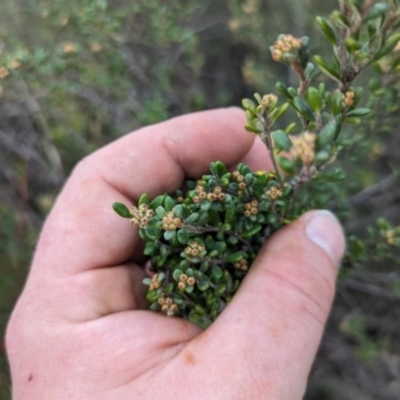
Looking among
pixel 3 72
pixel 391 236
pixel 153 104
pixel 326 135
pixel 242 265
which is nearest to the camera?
pixel 326 135

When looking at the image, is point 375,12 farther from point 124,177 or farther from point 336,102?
point 124,177

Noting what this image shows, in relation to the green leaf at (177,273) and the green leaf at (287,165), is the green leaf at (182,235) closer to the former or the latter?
the green leaf at (177,273)

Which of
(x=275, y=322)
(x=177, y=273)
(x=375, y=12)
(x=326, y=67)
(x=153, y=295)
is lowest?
(x=275, y=322)

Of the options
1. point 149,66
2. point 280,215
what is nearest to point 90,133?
point 149,66

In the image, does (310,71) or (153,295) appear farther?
(153,295)

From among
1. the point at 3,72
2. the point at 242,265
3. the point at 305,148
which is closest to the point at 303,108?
the point at 305,148

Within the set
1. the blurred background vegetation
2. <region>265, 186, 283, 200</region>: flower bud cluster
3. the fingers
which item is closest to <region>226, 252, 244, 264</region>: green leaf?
<region>265, 186, 283, 200</region>: flower bud cluster

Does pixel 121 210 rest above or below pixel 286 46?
below
